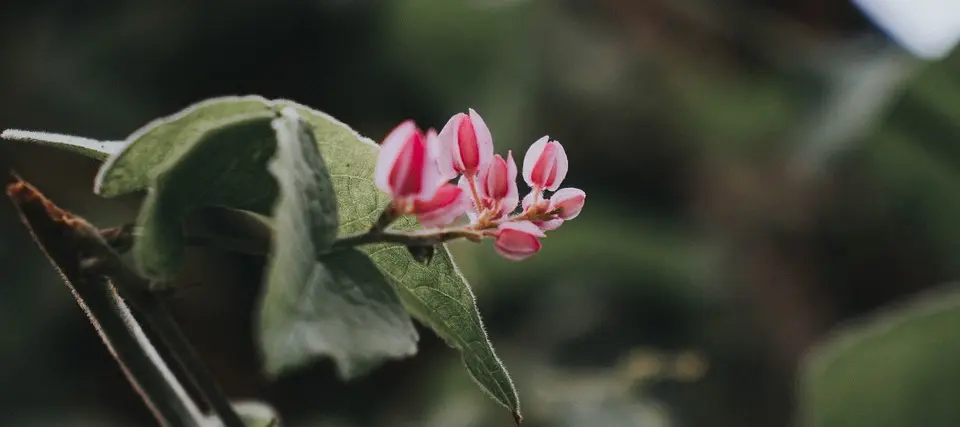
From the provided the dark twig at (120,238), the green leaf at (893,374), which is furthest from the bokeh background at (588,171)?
the dark twig at (120,238)

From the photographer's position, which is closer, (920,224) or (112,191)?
(112,191)

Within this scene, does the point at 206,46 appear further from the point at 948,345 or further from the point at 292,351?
the point at 292,351

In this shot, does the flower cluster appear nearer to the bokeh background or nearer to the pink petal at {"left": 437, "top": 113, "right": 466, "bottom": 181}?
the pink petal at {"left": 437, "top": 113, "right": 466, "bottom": 181}

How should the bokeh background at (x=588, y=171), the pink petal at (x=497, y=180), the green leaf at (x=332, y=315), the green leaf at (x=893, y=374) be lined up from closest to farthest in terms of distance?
the green leaf at (x=332, y=315)
the pink petal at (x=497, y=180)
the green leaf at (x=893, y=374)
the bokeh background at (x=588, y=171)

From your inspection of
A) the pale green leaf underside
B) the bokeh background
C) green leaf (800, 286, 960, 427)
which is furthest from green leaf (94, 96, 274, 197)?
the bokeh background

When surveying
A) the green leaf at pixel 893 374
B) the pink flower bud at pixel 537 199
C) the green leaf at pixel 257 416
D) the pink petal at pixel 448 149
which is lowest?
the green leaf at pixel 893 374

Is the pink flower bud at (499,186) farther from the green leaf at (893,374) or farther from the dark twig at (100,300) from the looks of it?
the green leaf at (893,374)

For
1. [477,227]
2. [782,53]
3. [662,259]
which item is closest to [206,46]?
[662,259]
